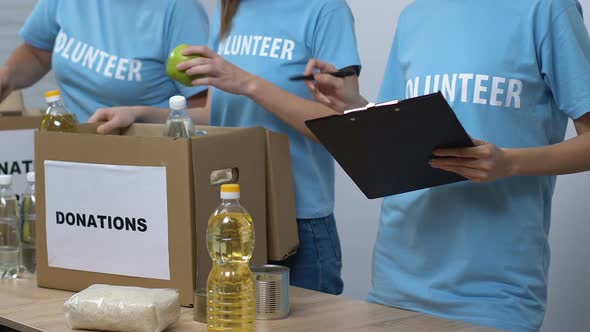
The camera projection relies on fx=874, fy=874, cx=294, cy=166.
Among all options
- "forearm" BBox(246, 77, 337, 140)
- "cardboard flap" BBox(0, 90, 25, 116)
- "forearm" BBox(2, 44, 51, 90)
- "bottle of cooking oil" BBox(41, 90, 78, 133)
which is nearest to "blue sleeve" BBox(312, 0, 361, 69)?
"forearm" BBox(246, 77, 337, 140)

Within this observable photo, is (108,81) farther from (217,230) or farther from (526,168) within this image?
(526,168)

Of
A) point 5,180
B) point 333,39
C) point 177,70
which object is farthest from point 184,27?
point 5,180

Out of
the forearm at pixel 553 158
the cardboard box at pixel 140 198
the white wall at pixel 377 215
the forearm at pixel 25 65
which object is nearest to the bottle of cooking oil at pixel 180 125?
the cardboard box at pixel 140 198

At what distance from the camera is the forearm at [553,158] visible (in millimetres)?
1530

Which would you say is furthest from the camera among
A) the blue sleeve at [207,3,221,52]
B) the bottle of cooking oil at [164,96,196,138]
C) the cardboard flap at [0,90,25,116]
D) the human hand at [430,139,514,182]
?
the cardboard flap at [0,90,25,116]

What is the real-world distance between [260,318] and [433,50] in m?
0.61

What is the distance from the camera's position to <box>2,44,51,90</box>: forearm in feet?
8.43

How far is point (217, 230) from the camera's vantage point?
4.99 ft

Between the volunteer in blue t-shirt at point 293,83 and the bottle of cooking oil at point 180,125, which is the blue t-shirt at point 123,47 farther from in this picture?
the bottle of cooking oil at point 180,125

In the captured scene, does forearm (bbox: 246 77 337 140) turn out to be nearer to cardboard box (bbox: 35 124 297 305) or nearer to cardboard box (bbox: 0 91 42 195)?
cardboard box (bbox: 35 124 297 305)

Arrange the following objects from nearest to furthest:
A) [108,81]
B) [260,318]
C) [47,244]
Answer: [260,318], [47,244], [108,81]

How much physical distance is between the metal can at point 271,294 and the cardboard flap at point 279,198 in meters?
0.27

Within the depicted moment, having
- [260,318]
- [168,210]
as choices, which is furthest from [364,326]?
[168,210]

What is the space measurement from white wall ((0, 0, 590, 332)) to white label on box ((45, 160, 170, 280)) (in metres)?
1.36
